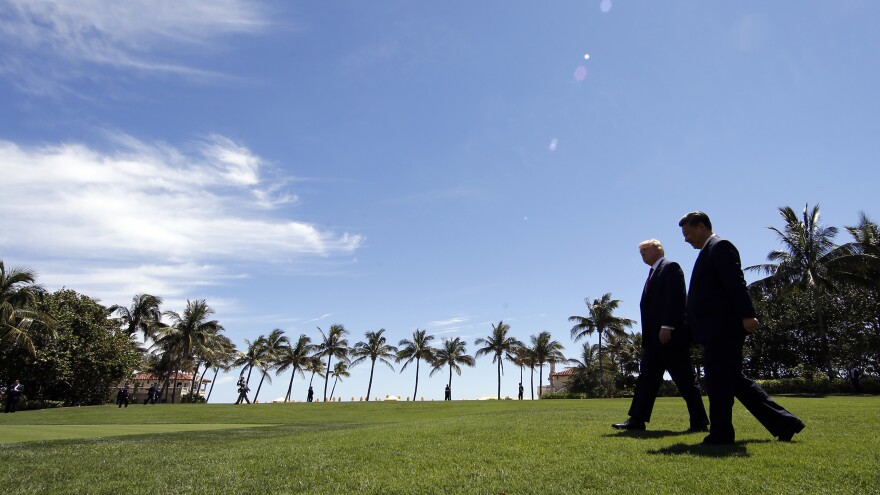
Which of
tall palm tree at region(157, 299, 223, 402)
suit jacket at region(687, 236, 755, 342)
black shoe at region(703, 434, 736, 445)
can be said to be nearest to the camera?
black shoe at region(703, 434, 736, 445)

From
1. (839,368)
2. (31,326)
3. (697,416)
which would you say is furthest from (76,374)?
(839,368)

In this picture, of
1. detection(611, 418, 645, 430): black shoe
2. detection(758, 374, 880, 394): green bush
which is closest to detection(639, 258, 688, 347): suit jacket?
detection(611, 418, 645, 430): black shoe

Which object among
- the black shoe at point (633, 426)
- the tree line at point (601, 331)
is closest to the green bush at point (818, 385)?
the tree line at point (601, 331)

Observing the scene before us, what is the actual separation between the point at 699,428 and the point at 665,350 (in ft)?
3.03

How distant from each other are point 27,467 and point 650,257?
22.3 ft

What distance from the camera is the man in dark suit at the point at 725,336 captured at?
478 centimetres

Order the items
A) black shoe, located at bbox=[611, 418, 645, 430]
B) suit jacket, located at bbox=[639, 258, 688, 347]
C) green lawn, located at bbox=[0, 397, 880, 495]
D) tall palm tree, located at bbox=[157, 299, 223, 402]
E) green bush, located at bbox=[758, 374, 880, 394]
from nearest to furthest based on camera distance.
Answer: green lawn, located at bbox=[0, 397, 880, 495] < suit jacket, located at bbox=[639, 258, 688, 347] < black shoe, located at bbox=[611, 418, 645, 430] < green bush, located at bbox=[758, 374, 880, 394] < tall palm tree, located at bbox=[157, 299, 223, 402]

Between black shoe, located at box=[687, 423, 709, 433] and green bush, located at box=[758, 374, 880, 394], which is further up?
black shoe, located at box=[687, 423, 709, 433]

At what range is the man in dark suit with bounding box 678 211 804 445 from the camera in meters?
4.78

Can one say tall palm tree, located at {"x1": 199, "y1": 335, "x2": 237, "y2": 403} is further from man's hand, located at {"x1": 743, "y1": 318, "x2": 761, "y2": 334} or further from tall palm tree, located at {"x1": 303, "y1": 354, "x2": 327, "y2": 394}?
man's hand, located at {"x1": 743, "y1": 318, "x2": 761, "y2": 334}

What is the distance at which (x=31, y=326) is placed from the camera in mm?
41594

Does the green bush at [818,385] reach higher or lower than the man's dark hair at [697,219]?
lower

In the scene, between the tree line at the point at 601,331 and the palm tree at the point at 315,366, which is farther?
the palm tree at the point at 315,366

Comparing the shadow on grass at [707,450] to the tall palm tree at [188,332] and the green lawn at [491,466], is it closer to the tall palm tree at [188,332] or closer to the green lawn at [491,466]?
the green lawn at [491,466]
